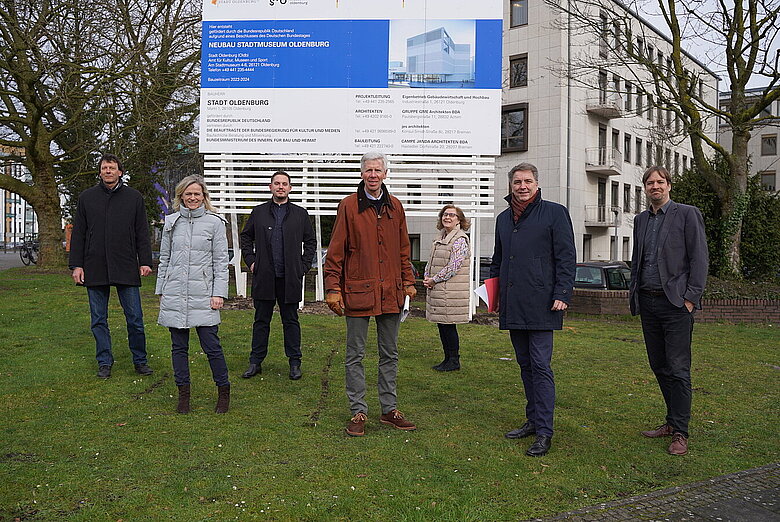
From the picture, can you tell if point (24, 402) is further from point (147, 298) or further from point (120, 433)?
point (147, 298)

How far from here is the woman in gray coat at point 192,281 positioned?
577 cm

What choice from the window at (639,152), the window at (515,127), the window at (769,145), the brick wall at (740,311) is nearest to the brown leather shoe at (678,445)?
the brick wall at (740,311)

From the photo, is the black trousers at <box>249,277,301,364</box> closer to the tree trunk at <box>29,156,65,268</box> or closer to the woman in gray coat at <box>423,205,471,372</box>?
the woman in gray coat at <box>423,205,471,372</box>

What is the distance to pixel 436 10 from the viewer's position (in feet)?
43.5

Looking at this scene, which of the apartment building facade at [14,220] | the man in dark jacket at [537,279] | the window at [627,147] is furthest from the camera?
the apartment building facade at [14,220]

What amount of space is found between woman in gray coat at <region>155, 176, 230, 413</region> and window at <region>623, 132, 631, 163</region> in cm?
3827

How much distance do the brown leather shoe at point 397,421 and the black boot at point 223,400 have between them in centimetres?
133

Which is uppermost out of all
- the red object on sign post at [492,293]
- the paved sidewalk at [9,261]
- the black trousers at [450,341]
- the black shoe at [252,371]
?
the red object on sign post at [492,293]

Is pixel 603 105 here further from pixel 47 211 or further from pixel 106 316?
pixel 106 316

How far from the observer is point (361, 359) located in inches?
213

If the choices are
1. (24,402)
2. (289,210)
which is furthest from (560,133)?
(24,402)

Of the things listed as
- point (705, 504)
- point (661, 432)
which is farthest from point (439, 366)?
point (705, 504)

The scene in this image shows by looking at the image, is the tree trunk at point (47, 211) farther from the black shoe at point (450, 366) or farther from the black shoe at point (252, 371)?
the black shoe at point (450, 366)

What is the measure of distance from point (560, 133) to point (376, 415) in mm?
30621
